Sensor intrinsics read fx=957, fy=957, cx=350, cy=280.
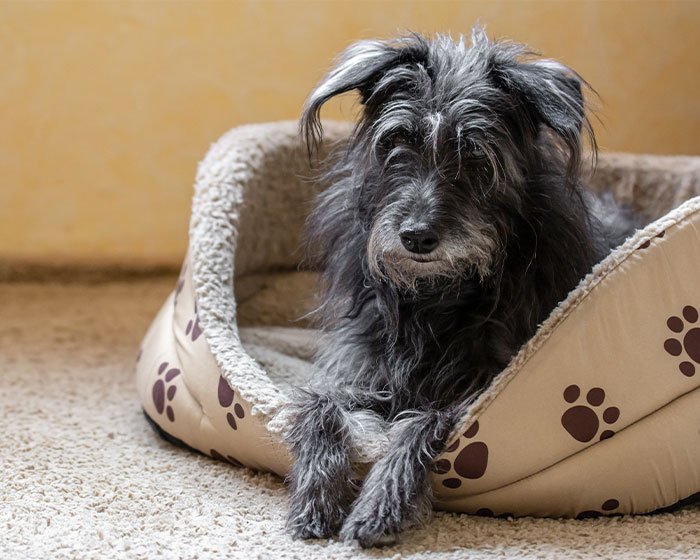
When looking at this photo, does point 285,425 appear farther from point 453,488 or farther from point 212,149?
point 212,149

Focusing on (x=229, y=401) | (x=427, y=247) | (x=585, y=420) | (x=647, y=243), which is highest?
(x=647, y=243)

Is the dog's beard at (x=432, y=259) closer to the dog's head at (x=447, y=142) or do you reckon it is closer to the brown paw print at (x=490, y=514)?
the dog's head at (x=447, y=142)

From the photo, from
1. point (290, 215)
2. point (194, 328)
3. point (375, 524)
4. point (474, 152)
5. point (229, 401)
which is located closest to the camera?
point (375, 524)

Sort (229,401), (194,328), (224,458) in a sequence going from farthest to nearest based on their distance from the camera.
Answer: (194,328), (224,458), (229,401)

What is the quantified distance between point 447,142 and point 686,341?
70 cm

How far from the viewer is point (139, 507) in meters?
2.26

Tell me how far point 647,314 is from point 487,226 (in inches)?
16.2

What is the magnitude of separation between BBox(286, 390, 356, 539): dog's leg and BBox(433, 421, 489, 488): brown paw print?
22 centimetres

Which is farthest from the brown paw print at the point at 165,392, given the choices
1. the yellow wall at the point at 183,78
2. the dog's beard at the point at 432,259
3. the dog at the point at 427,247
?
the yellow wall at the point at 183,78

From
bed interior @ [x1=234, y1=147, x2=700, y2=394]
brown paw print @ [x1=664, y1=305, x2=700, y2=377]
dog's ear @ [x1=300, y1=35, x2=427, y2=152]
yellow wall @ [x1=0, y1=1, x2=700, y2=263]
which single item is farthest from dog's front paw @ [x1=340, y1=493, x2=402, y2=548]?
yellow wall @ [x1=0, y1=1, x2=700, y2=263]

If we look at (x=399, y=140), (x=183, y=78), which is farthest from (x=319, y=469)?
(x=183, y=78)

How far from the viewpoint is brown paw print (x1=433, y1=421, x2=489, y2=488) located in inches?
82.9

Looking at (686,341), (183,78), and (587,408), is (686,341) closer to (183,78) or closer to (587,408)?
(587,408)

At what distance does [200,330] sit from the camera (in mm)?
2576
